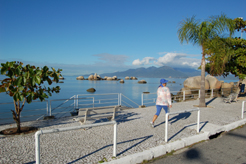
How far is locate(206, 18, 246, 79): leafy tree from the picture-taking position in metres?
12.4

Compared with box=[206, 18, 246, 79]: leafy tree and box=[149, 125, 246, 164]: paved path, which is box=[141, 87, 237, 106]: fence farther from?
box=[149, 125, 246, 164]: paved path

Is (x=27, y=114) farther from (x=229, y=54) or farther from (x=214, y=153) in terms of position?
(x=229, y=54)

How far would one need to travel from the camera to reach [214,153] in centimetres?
458

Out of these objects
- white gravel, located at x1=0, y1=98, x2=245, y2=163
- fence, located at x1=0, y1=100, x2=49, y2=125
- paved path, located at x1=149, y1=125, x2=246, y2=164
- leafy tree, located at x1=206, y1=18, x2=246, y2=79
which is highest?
leafy tree, located at x1=206, y1=18, x2=246, y2=79

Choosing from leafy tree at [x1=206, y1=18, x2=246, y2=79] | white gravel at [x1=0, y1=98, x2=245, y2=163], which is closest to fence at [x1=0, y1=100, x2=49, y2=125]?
white gravel at [x1=0, y1=98, x2=245, y2=163]

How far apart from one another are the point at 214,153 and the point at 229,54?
37.2ft

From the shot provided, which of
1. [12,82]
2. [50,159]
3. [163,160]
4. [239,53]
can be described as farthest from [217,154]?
[239,53]

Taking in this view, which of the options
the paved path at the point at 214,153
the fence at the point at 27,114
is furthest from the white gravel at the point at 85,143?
the fence at the point at 27,114

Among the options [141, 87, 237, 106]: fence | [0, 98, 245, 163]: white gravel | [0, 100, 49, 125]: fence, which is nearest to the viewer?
[0, 98, 245, 163]: white gravel

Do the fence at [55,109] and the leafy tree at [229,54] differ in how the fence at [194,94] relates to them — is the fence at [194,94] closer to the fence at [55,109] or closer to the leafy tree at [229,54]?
the leafy tree at [229,54]

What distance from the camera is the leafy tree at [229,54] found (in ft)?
40.8

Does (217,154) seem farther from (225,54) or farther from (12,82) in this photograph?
(225,54)

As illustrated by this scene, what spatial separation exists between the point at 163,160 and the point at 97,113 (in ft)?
11.1

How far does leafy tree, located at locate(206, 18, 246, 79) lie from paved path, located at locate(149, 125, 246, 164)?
24.8ft
